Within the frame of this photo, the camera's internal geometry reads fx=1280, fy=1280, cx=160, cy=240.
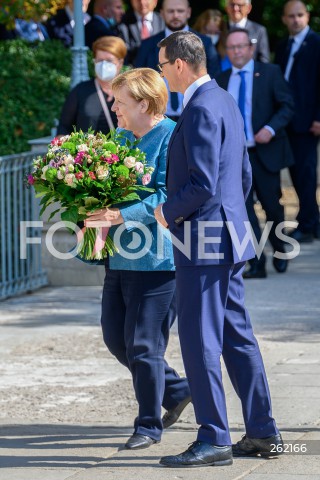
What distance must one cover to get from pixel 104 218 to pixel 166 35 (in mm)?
5630

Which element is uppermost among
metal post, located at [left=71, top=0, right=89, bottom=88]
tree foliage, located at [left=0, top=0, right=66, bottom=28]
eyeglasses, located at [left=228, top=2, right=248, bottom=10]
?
eyeglasses, located at [left=228, top=2, right=248, bottom=10]

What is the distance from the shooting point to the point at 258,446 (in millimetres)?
5938

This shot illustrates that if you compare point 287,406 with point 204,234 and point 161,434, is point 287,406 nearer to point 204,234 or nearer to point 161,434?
point 161,434

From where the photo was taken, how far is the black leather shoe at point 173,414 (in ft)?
21.5

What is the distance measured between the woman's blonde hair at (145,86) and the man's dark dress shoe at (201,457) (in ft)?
5.44

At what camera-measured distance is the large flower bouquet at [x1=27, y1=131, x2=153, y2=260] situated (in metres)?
5.98

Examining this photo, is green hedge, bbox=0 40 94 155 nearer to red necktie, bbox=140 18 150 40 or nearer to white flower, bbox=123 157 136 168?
red necktie, bbox=140 18 150 40

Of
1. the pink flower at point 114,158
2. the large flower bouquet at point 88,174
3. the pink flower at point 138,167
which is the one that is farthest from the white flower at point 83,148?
the pink flower at point 138,167

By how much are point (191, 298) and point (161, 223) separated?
376 mm

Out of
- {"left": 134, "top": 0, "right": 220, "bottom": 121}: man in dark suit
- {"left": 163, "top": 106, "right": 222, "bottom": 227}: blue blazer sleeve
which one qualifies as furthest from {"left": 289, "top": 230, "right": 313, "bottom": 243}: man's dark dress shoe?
{"left": 163, "top": 106, "right": 222, "bottom": 227}: blue blazer sleeve

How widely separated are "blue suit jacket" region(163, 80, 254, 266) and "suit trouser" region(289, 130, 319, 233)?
673 cm

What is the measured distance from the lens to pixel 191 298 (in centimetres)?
577

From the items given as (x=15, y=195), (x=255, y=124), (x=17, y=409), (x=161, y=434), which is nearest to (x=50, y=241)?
(x=15, y=195)

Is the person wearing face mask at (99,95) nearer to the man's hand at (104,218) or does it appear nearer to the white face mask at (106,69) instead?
the white face mask at (106,69)
